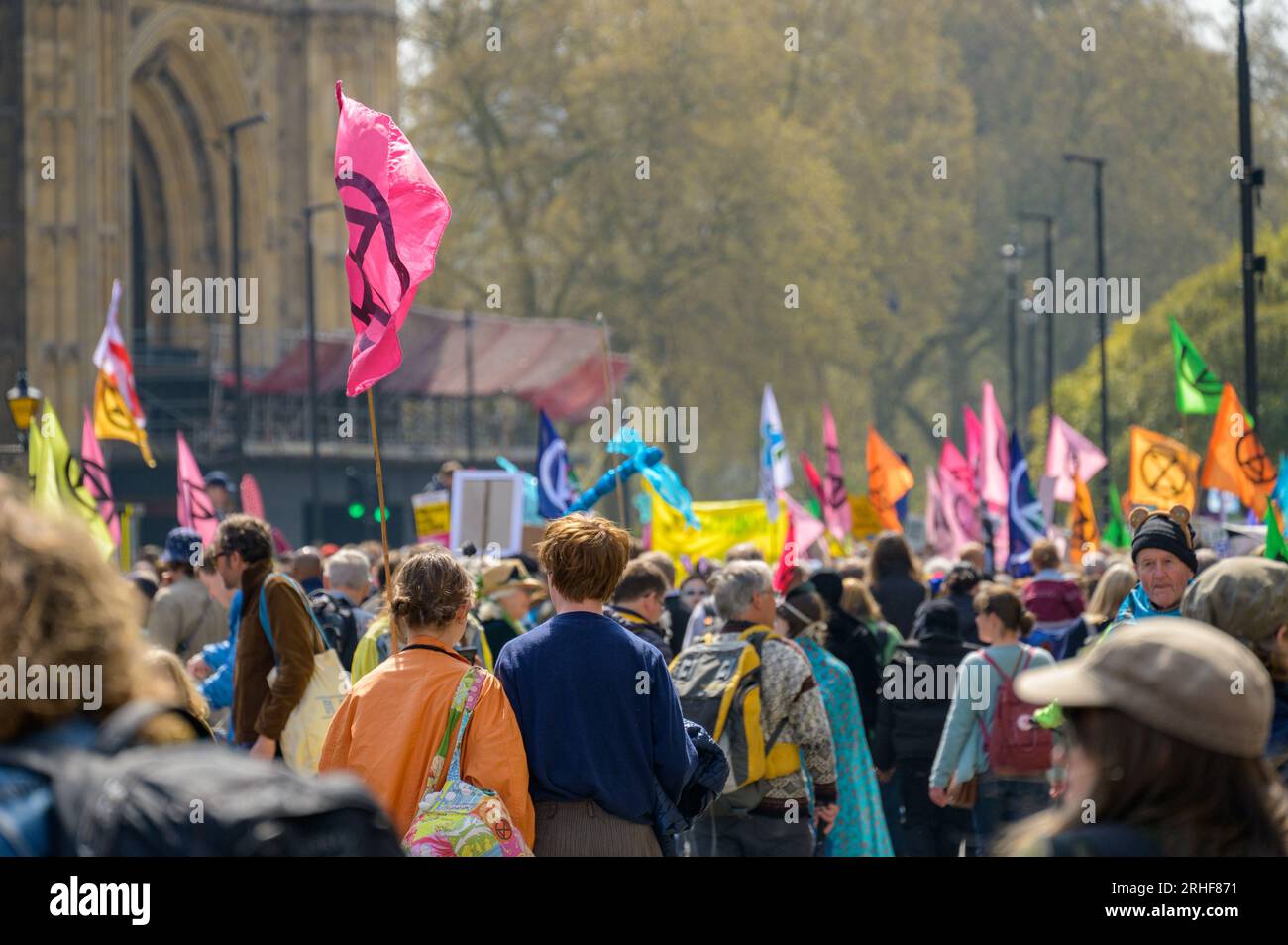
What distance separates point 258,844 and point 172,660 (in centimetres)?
323

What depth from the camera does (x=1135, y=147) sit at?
55750 millimetres

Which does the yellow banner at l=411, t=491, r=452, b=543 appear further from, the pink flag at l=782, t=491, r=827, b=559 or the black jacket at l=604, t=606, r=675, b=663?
the black jacket at l=604, t=606, r=675, b=663

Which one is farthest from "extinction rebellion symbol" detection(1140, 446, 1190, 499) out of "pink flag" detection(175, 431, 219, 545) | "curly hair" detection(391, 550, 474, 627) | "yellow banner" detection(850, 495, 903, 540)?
"curly hair" detection(391, 550, 474, 627)

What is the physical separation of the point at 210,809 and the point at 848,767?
638cm

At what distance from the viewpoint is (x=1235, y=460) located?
17.2 metres

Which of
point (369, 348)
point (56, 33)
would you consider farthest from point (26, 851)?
point (56, 33)

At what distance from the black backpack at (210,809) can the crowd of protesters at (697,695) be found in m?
0.12

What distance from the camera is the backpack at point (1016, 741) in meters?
8.81

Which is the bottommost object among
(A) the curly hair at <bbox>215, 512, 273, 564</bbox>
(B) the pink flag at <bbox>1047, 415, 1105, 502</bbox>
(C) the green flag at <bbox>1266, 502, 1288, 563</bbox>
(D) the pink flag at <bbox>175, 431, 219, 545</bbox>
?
(C) the green flag at <bbox>1266, 502, 1288, 563</bbox>

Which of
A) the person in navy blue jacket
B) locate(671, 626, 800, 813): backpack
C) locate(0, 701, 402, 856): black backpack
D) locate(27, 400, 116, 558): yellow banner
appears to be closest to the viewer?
locate(0, 701, 402, 856): black backpack

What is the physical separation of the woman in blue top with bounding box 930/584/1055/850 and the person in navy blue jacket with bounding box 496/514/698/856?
3221 millimetres

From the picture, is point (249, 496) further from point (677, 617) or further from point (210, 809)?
point (210, 809)

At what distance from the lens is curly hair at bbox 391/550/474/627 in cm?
579
